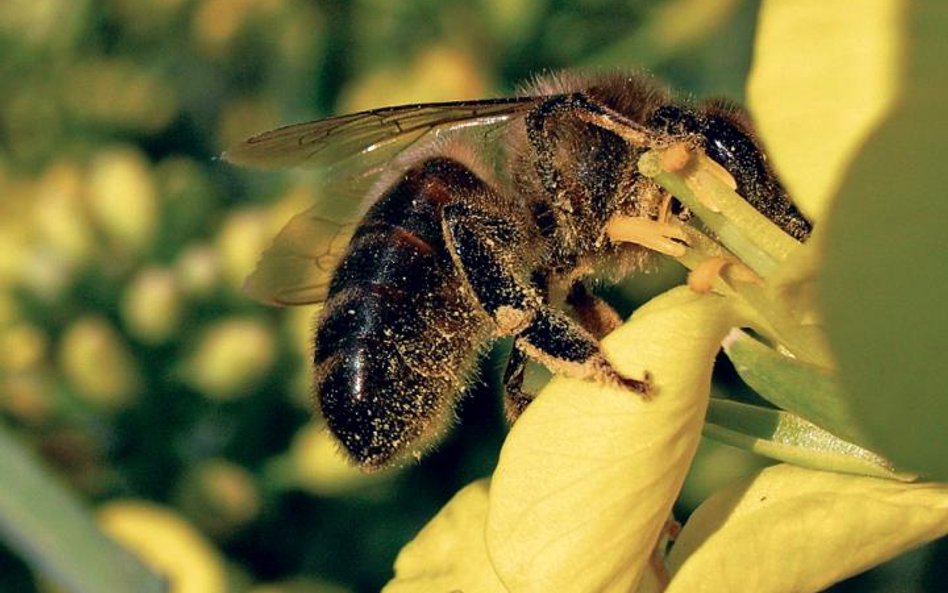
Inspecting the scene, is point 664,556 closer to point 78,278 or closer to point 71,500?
point 71,500

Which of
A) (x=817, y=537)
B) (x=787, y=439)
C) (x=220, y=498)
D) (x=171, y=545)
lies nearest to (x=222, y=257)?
(x=220, y=498)

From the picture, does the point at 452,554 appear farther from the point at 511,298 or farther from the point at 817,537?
the point at 817,537

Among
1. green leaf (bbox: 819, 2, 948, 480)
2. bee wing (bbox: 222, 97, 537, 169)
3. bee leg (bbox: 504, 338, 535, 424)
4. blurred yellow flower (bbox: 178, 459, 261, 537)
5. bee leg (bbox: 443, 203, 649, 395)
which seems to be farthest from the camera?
blurred yellow flower (bbox: 178, 459, 261, 537)

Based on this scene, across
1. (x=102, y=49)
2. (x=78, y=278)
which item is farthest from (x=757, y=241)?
(x=102, y=49)

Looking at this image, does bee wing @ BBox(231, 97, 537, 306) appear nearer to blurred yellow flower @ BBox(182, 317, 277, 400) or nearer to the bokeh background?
the bokeh background

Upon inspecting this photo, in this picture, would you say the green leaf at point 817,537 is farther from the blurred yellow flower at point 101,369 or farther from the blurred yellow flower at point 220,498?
the blurred yellow flower at point 101,369

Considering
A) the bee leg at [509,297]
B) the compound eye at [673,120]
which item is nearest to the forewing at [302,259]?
the bee leg at [509,297]

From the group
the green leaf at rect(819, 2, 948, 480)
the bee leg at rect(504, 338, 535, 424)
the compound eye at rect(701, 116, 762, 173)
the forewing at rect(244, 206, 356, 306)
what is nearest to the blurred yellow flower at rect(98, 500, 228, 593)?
the forewing at rect(244, 206, 356, 306)
